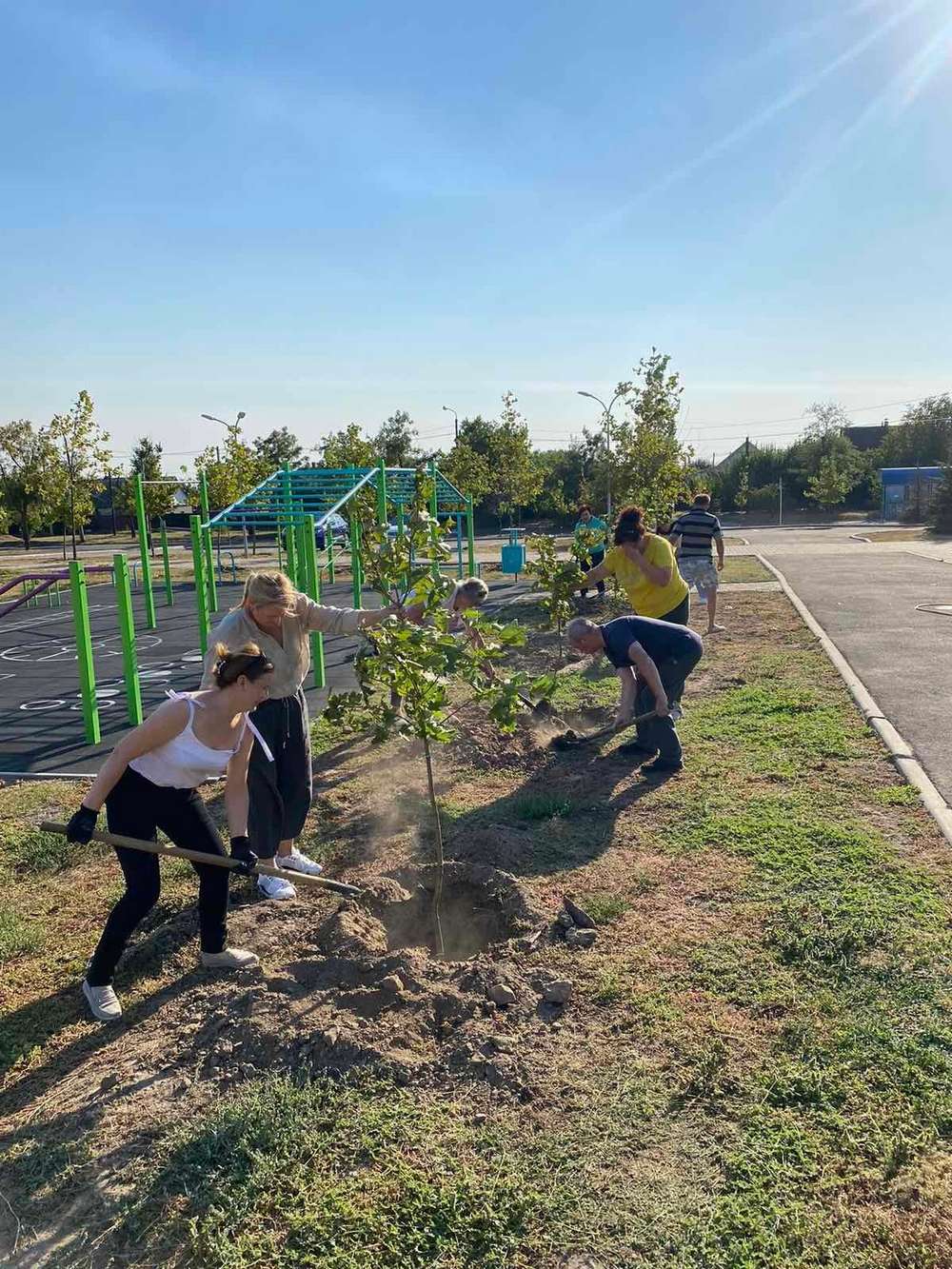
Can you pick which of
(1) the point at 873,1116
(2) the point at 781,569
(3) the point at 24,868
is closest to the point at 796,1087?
(1) the point at 873,1116

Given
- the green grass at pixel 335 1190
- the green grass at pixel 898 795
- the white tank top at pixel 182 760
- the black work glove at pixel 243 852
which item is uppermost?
the white tank top at pixel 182 760

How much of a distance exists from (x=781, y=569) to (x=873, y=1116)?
18448 millimetres

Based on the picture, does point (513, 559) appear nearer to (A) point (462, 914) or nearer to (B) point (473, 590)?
(B) point (473, 590)

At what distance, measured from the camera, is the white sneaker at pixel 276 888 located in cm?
454

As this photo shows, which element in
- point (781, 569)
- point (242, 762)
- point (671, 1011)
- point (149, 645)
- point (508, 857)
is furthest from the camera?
point (781, 569)

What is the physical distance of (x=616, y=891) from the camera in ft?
14.5

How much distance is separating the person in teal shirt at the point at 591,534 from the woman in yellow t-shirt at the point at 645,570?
8.89 ft

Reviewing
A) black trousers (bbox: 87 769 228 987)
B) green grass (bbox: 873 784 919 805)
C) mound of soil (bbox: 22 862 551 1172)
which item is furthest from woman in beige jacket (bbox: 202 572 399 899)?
green grass (bbox: 873 784 919 805)

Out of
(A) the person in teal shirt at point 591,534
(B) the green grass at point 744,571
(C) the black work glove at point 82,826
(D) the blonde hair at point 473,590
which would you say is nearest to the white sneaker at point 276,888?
(C) the black work glove at point 82,826

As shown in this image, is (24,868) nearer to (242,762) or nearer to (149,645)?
(242,762)

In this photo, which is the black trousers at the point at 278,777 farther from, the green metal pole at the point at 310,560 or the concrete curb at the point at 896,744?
the green metal pole at the point at 310,560

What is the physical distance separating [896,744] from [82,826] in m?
5.19

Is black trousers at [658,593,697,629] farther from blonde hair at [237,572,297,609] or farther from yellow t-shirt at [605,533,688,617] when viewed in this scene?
blonde hair at [237,572,297,609]

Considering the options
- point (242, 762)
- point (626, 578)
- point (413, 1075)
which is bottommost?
point (413, 1075)
